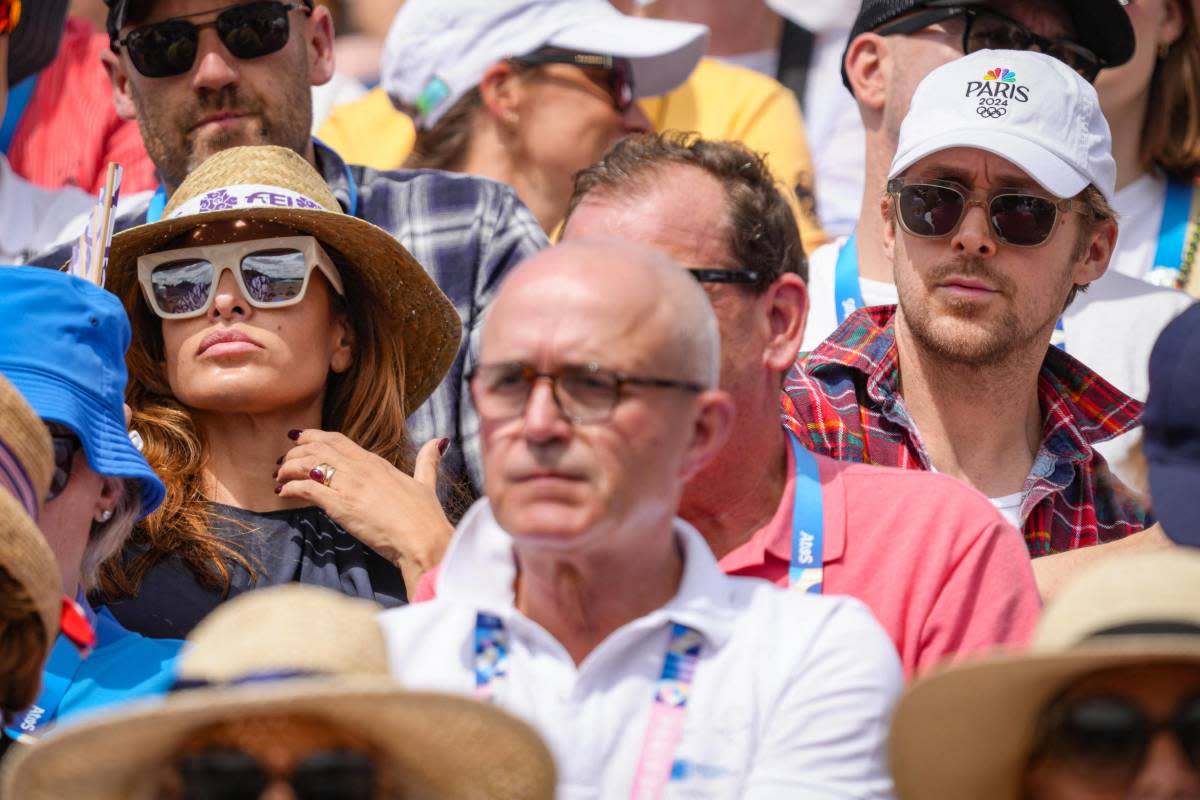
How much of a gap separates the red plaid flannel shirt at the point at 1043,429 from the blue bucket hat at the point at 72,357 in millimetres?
1395

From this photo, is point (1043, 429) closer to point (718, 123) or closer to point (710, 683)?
point (710, 683)

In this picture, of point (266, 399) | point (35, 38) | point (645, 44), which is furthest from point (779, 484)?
point (35, 38)

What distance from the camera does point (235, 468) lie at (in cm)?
436

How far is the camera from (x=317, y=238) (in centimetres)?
443

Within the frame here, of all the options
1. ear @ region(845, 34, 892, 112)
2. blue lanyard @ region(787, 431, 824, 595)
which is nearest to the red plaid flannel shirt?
blue lanyard @ region(787, 431, 824, 595)

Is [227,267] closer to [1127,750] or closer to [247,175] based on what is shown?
[247,175]

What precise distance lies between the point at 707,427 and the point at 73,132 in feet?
12.8

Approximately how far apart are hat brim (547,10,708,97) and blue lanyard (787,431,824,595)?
2409 millimetres

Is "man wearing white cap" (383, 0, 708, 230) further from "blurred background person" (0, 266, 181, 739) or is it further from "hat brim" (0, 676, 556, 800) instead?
"hat brim" (0, 676, 556, 800)

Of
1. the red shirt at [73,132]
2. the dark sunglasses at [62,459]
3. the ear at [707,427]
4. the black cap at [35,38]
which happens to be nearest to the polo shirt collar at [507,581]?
the ear at [707,427]

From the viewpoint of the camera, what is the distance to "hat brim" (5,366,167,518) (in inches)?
141

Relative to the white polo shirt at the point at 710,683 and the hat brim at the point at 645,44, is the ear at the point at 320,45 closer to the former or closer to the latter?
the hat brim at the point at 645,44

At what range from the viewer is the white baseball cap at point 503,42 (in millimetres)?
5898

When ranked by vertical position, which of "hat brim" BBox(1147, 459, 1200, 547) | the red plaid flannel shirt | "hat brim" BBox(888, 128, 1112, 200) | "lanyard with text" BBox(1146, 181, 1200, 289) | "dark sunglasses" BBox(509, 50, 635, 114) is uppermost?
"hat brim" BBox(888, 128, 1112, 200)
